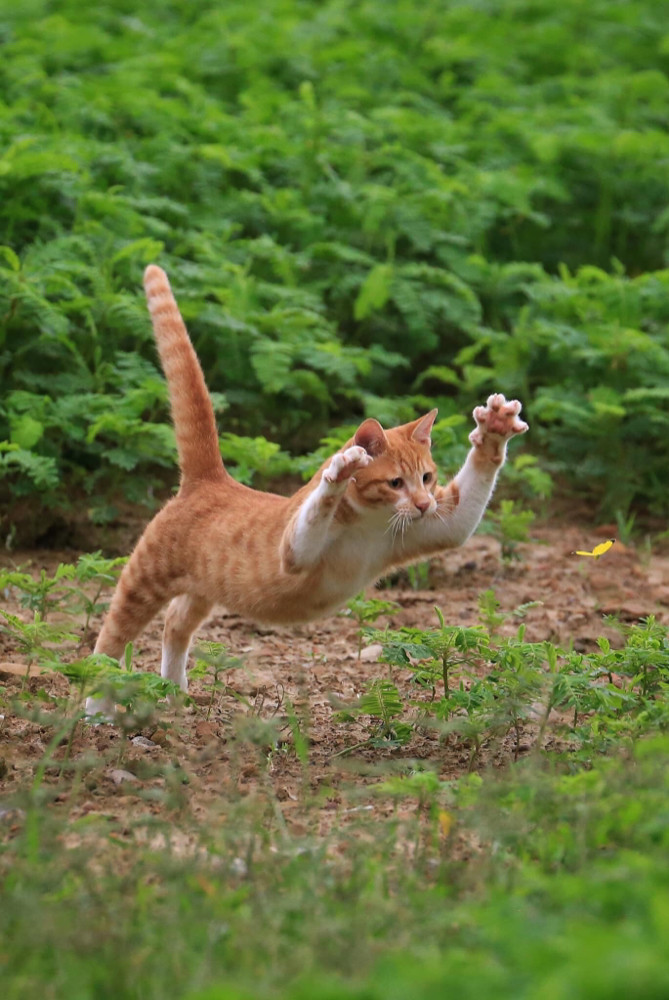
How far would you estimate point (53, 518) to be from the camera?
6.80 meters

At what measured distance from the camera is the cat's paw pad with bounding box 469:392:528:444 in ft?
14.8

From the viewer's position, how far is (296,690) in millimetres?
5324

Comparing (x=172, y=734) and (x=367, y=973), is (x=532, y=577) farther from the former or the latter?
(x=367, y=973)

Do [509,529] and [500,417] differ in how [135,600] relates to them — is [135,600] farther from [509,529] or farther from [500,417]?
[509,529]

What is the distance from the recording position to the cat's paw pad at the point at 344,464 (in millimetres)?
4145

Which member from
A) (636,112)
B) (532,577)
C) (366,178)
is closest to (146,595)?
(532,577)

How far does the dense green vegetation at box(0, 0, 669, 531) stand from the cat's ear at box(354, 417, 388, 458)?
2.15m

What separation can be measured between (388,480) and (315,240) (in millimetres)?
4397

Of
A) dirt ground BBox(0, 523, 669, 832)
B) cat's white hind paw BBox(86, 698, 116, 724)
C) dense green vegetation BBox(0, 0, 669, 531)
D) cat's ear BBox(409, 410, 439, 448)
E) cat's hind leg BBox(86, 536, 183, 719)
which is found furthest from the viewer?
dense green vegetation BBox(0, 0, 669, 531)

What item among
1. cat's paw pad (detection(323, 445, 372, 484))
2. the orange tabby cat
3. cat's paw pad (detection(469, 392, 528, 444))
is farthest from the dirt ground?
cat's paw pad (detection(469, 392, 528, 444))

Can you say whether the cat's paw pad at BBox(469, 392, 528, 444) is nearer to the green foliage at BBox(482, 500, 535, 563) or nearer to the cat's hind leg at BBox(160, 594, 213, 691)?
the cat's hind leg at BBox(160, 594, 213, 691)

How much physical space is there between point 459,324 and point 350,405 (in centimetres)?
89

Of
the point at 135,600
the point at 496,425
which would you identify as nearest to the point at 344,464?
the point at 496,425

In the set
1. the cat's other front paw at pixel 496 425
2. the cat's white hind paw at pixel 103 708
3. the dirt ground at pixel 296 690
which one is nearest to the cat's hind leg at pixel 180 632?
the dirt ground at pixel 296 690
